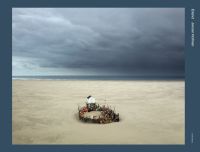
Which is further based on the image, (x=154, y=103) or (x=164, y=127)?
(x=154, y=103)

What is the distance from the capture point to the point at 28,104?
24781 mm

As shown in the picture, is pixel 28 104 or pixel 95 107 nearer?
pixel 95 107

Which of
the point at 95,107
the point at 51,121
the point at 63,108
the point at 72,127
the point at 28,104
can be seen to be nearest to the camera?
Answer: the point at 72,127

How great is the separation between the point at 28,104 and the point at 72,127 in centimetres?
889

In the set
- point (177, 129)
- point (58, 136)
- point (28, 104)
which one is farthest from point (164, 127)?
point (28, 104)

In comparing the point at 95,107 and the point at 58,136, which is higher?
the point at 95,107

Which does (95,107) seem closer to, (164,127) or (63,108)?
(63,108)

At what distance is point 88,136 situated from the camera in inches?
618

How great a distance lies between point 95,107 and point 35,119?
467cm

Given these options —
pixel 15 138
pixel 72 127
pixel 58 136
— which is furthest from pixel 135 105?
pixel 15 138

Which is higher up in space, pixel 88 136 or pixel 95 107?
pixel 95 107

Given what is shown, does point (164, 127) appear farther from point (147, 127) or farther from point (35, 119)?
point (35, 119)

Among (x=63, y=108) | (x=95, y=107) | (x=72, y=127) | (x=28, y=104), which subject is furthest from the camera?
(x=28, y=104)

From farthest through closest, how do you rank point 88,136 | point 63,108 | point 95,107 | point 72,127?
point 63,108
point 95,107
point 72,127
point 88,136
